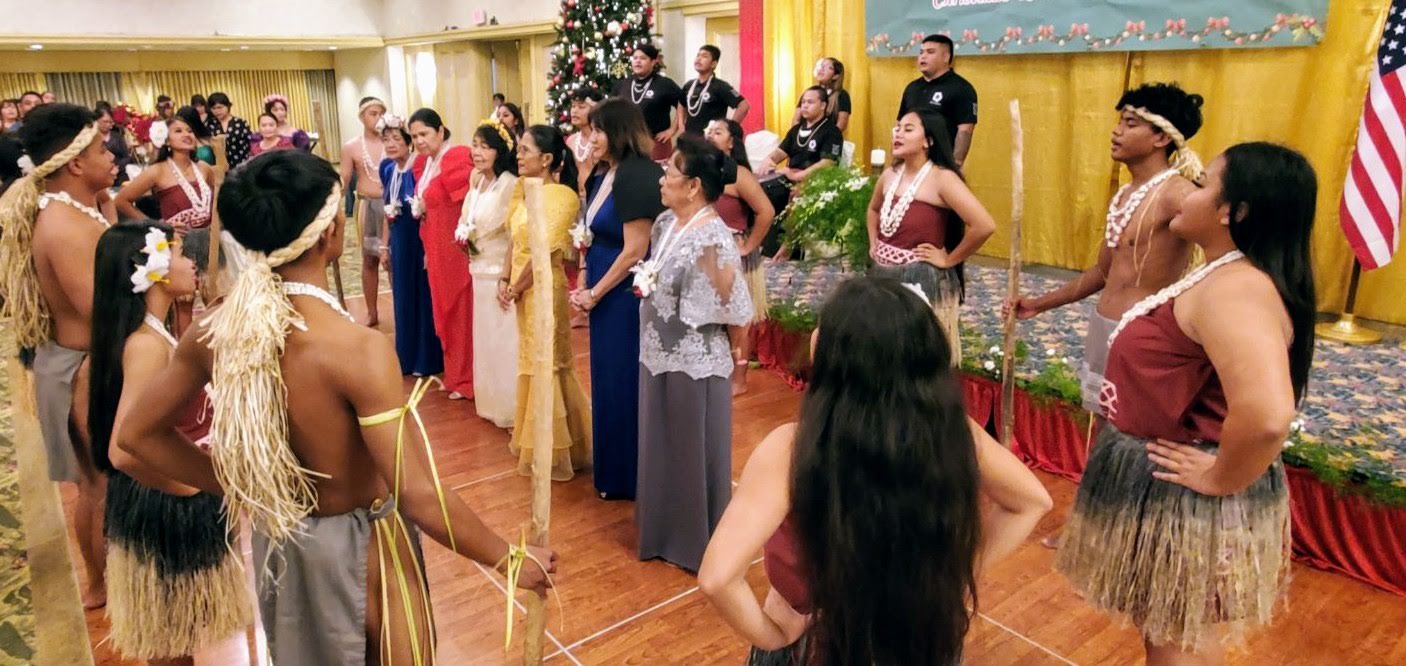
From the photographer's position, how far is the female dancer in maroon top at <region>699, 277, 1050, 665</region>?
1.32 metres

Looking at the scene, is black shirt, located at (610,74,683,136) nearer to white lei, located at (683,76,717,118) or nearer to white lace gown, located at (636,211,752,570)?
white lei, located at (683,76,717,118)

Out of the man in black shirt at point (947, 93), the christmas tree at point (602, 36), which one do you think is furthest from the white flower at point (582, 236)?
the christmas tree at point (602, 36)

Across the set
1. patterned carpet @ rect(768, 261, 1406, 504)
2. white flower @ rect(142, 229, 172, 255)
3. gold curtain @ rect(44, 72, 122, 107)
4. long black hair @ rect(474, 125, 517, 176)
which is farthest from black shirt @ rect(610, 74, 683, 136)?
gold curtain @ rect(44, 72, 122, 107)

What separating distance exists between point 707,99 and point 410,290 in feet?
10.6

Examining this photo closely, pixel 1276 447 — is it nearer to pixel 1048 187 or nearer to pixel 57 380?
pixel 57 380

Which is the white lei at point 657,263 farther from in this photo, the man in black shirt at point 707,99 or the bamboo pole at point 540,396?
the man in black shirt at point 707,99

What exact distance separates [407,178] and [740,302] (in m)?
2.91

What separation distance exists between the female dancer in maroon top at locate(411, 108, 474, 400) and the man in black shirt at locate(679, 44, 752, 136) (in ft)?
9.28

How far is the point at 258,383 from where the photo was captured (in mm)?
1543

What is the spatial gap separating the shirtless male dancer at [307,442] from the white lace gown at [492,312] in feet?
8.68

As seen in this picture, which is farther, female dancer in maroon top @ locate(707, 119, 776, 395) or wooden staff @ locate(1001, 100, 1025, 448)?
female dancer in maroon top @ locate(707, 119, 776, 395)

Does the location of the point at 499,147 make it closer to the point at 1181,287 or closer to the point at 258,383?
the point at 258,383

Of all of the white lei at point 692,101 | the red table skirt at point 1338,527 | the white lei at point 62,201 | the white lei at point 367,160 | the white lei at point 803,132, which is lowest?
the red table skirt at point 1338,527

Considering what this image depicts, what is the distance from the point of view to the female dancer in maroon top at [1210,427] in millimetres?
1776
